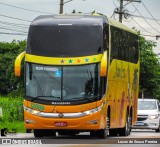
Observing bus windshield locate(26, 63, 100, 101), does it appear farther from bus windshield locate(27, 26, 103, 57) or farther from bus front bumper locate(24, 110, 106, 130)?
bus front bumper locate(24, 110, 106, 130)

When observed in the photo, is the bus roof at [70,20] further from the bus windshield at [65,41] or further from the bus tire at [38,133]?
the bus tire at [38,133]

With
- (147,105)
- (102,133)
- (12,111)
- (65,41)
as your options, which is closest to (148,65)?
(12,111)

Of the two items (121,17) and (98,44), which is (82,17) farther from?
(121,17)

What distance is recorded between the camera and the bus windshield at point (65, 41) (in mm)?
25797

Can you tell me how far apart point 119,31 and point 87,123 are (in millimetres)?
5287

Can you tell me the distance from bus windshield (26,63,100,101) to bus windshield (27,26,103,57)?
448 millimetres

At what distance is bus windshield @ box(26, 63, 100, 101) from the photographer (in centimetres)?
2570

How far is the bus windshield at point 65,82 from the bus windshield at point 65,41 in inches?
17.6

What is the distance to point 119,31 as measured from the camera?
29.7 metres

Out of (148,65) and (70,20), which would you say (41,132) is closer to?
(70,20)

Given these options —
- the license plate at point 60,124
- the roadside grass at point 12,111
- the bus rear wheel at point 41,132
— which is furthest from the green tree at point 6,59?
the license plate at point 60,124

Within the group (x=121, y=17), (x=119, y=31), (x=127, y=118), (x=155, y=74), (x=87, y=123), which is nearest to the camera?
(x=87, y=123)

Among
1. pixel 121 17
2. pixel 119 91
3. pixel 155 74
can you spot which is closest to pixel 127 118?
pixel 119 91

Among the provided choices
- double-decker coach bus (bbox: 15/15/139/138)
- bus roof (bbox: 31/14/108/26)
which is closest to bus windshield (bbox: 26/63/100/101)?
double-decker coach bus (bbox: 15/15/139/138)
